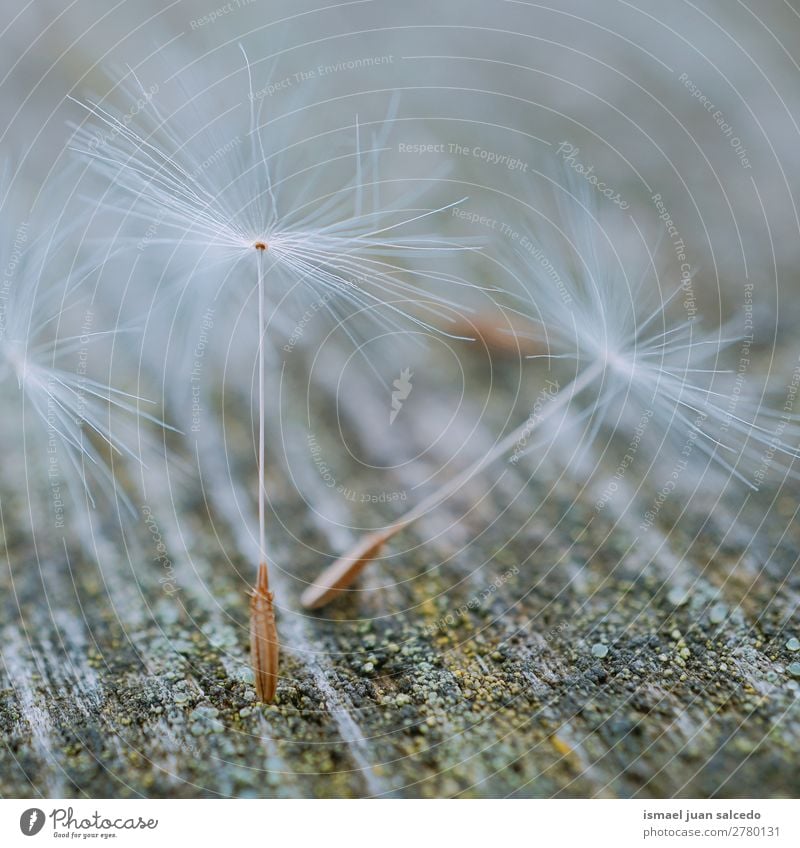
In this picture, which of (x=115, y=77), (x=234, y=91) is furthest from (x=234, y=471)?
(x=115, y=77)

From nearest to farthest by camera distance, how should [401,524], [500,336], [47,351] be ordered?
[401,524] → [47,351] → [500,336]

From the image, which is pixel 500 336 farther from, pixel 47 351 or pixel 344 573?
pixel 47 351

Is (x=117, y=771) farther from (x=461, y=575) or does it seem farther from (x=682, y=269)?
(x=682, y=269)

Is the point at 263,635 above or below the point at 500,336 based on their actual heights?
below

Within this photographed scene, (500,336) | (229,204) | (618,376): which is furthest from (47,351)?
(618,376)
